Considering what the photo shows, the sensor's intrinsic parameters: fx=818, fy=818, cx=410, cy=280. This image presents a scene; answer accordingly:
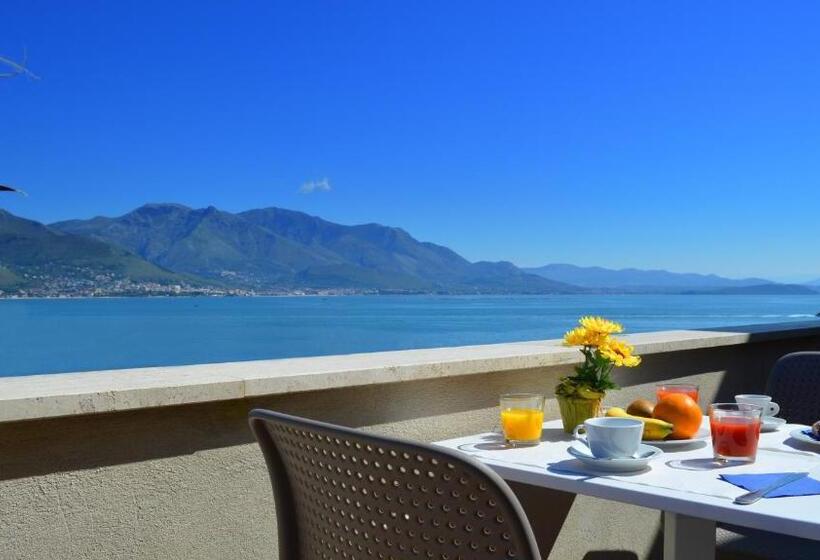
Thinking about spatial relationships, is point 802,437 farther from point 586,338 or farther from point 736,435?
point 586,338

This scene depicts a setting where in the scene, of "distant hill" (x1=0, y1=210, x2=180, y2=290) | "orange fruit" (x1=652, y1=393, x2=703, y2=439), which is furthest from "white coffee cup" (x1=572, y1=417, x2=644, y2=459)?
"distant hill" (x1=0, y1=210, x2=180, y2=290)

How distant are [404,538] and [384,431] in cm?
103

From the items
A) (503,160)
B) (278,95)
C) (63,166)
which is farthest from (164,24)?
(503,160)

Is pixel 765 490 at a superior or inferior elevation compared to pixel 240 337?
superior

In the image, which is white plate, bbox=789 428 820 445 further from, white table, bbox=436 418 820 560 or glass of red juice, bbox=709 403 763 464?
glass of red juice, bbox=709 403 763 464

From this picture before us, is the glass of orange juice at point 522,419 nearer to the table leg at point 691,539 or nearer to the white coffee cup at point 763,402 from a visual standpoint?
the table leg at point 691,539

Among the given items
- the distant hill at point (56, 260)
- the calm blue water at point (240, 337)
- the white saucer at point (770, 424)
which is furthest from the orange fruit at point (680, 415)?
the distant hill at point (56, 260)

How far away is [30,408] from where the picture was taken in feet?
5.03

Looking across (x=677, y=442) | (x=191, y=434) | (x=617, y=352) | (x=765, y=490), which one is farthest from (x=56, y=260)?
(x=765, y=490)

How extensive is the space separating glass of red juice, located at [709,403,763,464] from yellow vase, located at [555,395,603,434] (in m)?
0.36

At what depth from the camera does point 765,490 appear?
1.49m

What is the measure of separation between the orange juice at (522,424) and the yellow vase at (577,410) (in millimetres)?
166

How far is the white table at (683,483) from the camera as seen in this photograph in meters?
1.39

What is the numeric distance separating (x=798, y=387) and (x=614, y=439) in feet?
4.78
